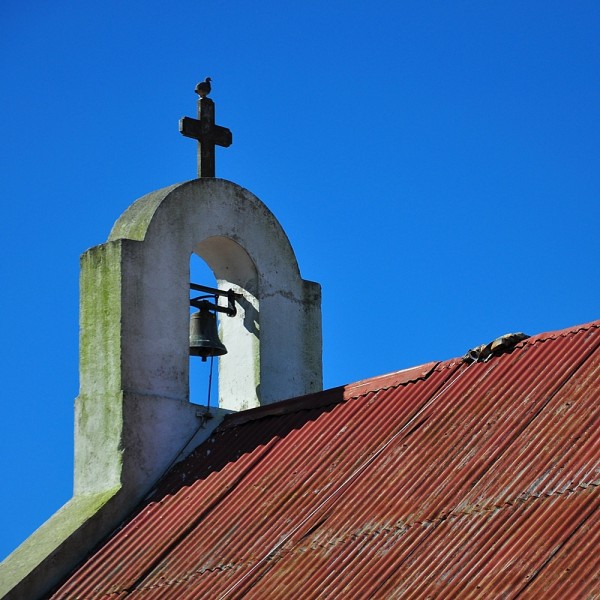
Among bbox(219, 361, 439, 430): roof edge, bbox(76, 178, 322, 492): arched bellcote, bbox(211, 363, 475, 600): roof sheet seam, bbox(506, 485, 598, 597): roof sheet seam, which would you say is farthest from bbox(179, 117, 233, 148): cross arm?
bbox(506, 485, 598, 597): roof sheet seam

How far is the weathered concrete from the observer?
47.9 ft

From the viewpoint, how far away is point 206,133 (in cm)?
1661

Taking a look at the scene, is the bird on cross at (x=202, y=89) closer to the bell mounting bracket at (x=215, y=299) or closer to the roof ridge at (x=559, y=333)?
the bell mounting bracket at (x=215, y=299)

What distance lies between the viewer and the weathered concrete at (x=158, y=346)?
14.6 meters

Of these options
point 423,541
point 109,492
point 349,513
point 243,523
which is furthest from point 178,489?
point 423,541

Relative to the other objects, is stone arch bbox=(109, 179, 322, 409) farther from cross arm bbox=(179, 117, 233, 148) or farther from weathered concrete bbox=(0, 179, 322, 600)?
cross arm bbox=(179, 117, 233, 148)

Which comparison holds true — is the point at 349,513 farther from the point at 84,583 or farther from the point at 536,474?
the point at 84,583

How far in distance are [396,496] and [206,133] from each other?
5.64 metres

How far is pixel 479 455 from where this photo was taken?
12000 mm

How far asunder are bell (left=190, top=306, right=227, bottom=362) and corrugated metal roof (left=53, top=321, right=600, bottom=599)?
2.91ft

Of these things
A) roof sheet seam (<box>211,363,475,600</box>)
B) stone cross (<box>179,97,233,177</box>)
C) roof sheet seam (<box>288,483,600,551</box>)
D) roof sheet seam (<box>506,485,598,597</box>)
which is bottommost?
roof sheet seam (<box>506,485,598,597</box>)

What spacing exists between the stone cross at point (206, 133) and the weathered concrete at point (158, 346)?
1.26 ft

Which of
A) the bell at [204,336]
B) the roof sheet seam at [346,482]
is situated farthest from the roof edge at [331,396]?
the bell at [204,336]

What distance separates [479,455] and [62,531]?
414cm
